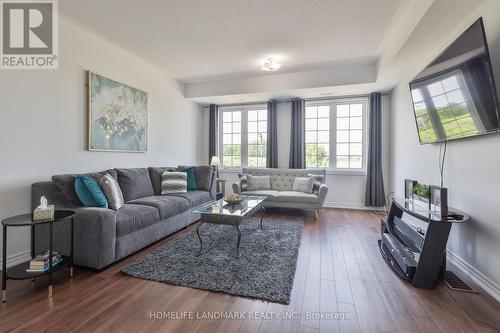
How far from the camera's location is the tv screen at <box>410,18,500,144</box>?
175 cm

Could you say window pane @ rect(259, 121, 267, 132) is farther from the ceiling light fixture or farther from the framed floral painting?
the framed floral painting

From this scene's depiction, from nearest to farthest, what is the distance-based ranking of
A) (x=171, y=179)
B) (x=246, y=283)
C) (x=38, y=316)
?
(x=38, y=316)
(x=246, y=283)
(x=171, y=179)

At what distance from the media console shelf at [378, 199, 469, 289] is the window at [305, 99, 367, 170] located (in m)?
2.53

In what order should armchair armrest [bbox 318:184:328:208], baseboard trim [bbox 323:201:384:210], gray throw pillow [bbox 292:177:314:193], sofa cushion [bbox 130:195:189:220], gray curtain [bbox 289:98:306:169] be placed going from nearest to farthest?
sofa cushion [bbox 130:195:189:220] < armchair armrest [bbox 318:184:328:208] < gray throw pillow [bbox 292:177:314:193] < baseboard trim [bbox 323:201:384:210] < gray curtain [bbox 289:98:306:169]

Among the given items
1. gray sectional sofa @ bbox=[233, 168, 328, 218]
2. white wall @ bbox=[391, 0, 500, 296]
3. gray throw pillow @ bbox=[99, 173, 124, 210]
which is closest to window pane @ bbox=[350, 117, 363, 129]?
gray sectional sofa @ bbox=[233, 168, 328, 218]

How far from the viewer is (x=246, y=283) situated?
1.98 meters

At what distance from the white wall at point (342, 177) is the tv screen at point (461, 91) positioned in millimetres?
2109

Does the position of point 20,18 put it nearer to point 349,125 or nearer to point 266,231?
point 266,231

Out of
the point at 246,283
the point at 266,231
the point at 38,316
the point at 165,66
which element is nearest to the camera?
the point at 38,316

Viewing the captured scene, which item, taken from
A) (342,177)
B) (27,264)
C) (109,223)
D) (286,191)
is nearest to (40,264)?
(27,264)

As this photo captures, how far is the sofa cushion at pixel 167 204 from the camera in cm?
290

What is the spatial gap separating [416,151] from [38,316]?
4.52 m

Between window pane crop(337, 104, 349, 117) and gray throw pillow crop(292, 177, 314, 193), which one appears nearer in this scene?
gray throw pillow crop(292, 177, 314, 193)

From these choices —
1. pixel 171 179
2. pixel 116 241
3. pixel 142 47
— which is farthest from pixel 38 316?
pixel 142 47
